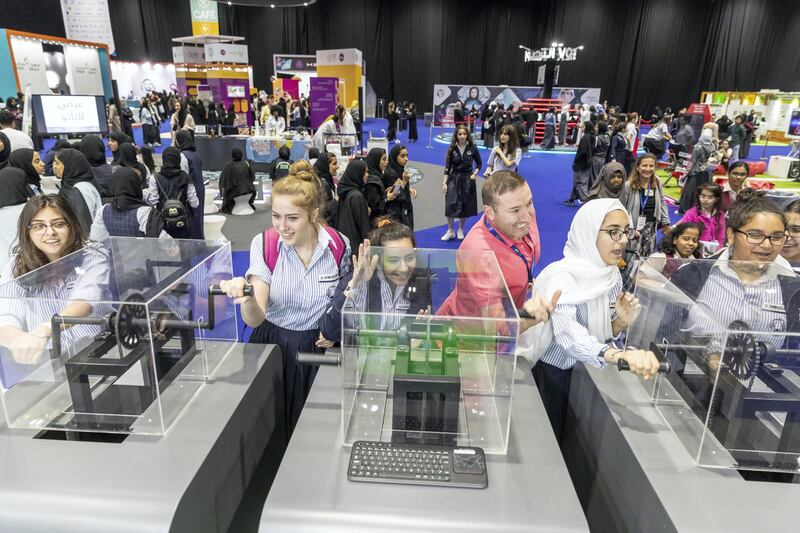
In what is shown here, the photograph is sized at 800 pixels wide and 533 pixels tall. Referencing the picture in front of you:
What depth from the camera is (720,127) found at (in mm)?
12664

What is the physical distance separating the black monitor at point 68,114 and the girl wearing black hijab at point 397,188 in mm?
7417

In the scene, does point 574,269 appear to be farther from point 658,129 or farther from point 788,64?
point 788,64

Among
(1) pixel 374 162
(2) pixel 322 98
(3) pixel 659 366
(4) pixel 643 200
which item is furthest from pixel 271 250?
(2) pixel 322 98

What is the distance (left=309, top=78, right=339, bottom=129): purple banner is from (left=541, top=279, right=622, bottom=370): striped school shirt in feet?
36.3

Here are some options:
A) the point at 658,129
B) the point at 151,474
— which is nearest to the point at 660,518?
the point at 151,474

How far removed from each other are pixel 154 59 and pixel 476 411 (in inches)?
1135

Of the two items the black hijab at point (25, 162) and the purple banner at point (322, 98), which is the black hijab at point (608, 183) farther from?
the purple banner at point (322, 98)

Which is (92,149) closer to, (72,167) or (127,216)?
(72,167)

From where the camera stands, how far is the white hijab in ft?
6.01

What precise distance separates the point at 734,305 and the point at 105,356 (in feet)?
6.51

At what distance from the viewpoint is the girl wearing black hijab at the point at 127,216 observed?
3.49m

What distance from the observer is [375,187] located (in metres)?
4.43

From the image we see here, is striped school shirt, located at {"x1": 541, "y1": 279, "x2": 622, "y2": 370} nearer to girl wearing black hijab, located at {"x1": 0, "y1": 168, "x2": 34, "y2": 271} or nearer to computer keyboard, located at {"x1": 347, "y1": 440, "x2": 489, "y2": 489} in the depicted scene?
computer keyboard, located at {"x1": 347, "y1": 440, "x2": 489, "y2": 489}

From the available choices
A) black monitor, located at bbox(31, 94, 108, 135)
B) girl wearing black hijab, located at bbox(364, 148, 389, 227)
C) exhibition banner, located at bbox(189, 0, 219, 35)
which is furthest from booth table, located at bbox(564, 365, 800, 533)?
exhibition banner, located at bbox(189, 0, 219, 35)
